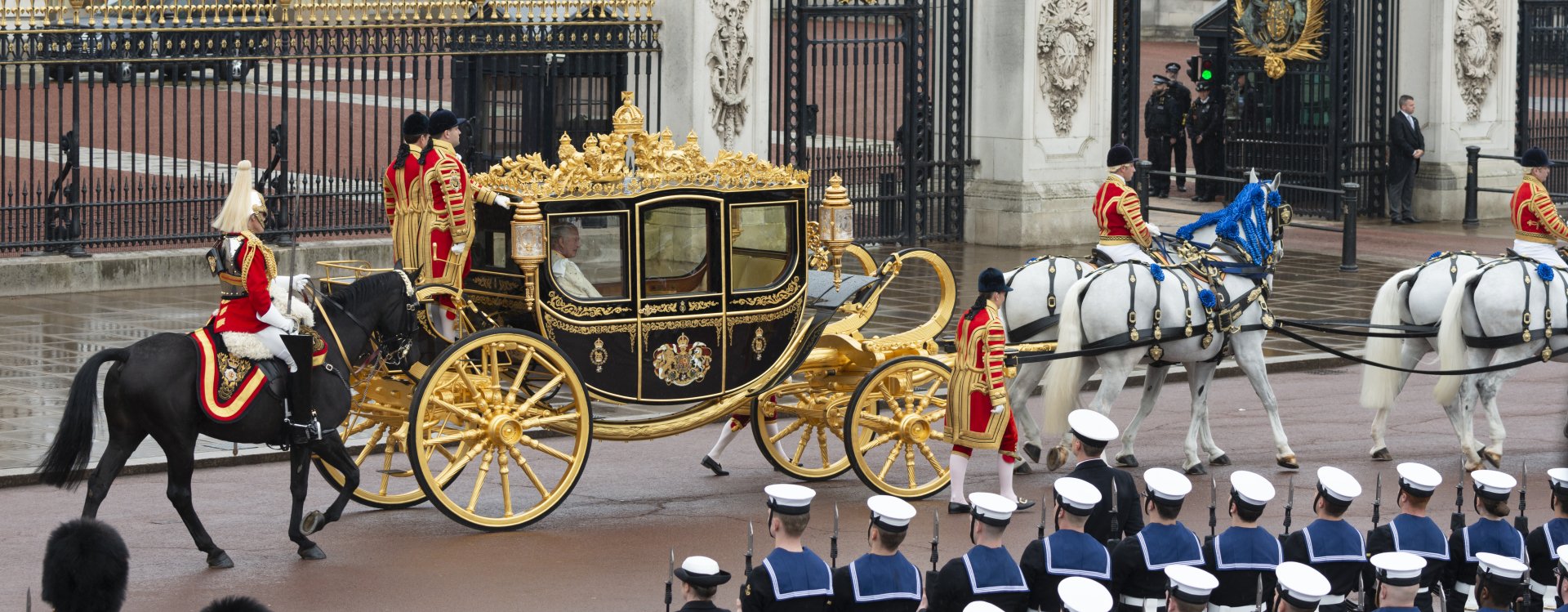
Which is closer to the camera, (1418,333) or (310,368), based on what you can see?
(310,368)

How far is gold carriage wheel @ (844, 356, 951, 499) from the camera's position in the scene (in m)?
11.6

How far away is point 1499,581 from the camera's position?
24.8 ft

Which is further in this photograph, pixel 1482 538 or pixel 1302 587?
pixel 1482 538

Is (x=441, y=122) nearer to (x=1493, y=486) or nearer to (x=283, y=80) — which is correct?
(x=1493, y=486)

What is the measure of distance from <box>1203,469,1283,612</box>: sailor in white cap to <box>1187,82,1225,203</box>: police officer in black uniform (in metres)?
18.7

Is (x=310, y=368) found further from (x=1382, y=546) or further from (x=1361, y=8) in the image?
(x=1361, y=8)

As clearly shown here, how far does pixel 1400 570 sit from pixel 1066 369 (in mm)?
5125

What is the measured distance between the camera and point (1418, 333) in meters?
13.4

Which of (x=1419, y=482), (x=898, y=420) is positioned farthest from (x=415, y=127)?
(x=1419, y=482)

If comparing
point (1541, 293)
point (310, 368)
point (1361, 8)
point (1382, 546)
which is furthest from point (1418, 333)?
point (1361, 8)

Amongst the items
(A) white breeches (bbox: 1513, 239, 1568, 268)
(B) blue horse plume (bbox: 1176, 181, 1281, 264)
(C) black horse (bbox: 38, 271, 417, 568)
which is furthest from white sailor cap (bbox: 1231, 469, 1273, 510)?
(A) white breeches (bbox: 1513, 239, 1568, 268)

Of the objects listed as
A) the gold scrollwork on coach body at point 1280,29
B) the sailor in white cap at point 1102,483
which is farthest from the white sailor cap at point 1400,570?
the gold scrollwork on coach body at point 1280,29

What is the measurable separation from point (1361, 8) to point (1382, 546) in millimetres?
18134

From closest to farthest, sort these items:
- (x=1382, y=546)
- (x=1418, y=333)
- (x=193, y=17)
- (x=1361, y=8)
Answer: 1. (x=1382, y=546)
2. (x=1418, y=333)
3. (x=193, y=17)
4. (x=1361, y=8)
